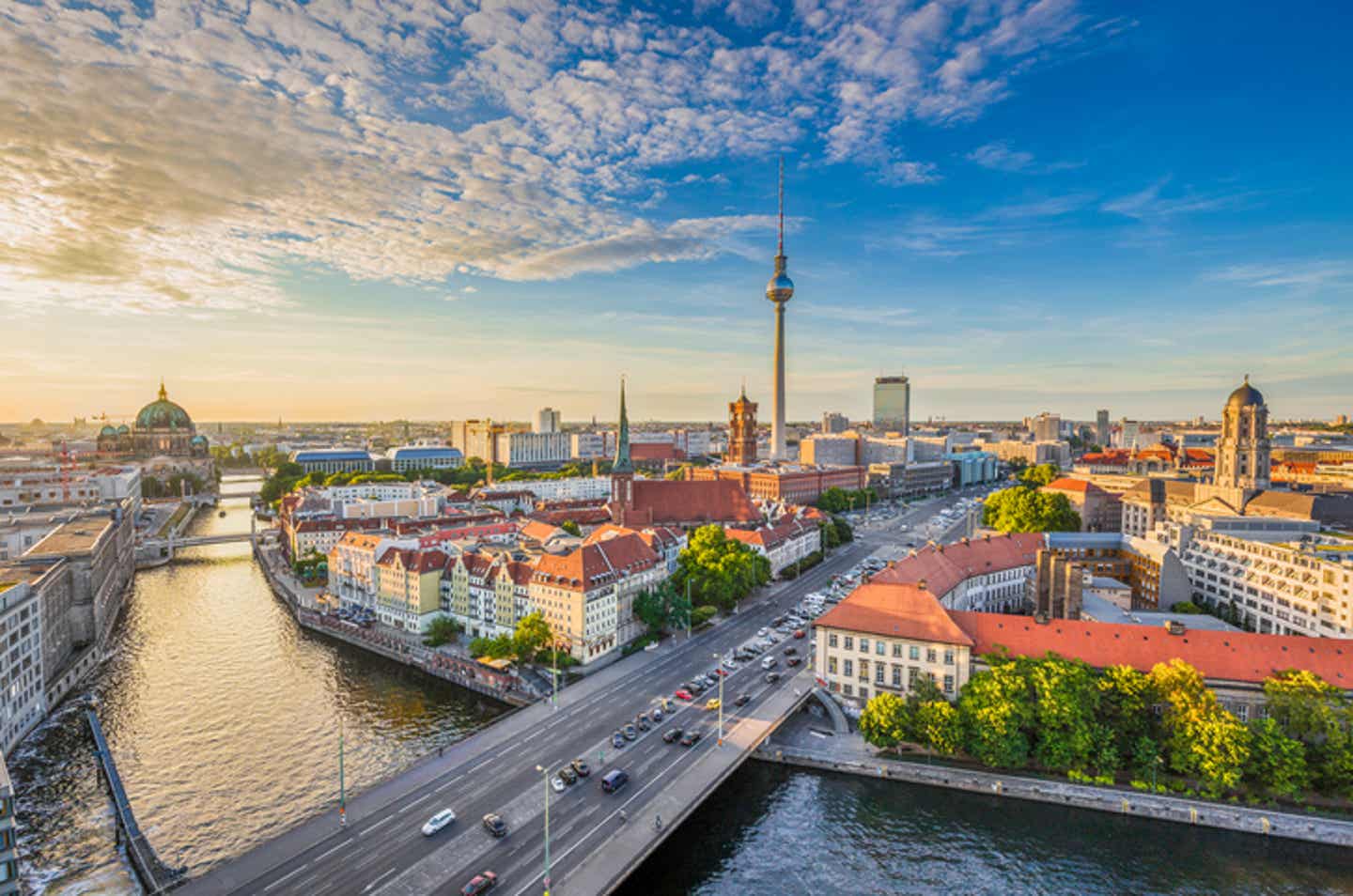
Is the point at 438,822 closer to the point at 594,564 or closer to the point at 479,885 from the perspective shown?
the point at 479,885

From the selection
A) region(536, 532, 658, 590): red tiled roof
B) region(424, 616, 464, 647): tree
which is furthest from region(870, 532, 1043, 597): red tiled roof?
region(424, 616, 464, 647): tree

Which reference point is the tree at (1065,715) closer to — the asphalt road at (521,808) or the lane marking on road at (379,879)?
the asphalt road at (521,808)

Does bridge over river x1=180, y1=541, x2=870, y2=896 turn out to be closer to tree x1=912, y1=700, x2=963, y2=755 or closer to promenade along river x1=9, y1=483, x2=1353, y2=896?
→ promenade along river x1=9, y1=483, x2=1353, y2=896

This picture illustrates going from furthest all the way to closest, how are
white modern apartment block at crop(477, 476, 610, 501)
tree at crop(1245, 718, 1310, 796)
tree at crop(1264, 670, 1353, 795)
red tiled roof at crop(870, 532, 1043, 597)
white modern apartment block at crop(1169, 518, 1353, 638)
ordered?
white modern apartment block at crop(477, 476, 610, 501) → white modern apartment block at crop(1169, 518, 1353, 638) → red tiled roof at crop(870, 532, 1043, 597) → tree at crop(1264, 670, 1353, 795) → tree at crop(1245, 718, 1310, 796)

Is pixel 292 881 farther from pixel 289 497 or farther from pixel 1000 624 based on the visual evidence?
pixel 289 497

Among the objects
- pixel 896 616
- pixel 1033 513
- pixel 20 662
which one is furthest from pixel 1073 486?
pixel 20 662

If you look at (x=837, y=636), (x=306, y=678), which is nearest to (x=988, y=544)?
(x=837, y=636)

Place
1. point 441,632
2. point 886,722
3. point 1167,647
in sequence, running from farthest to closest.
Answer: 1. point 441,632
2. point 1167,647
3. point 886,722

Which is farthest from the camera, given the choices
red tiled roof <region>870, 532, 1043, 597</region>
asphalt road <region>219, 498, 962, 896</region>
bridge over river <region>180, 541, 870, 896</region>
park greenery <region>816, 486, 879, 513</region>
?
park greenery <region>816, 486, 879, 513</region>
